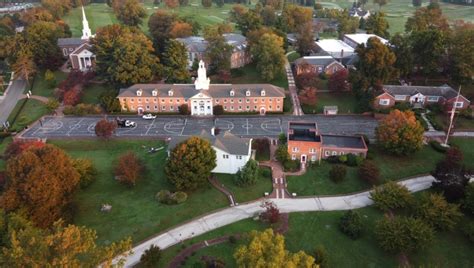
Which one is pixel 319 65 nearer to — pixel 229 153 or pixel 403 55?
pixel 403 55

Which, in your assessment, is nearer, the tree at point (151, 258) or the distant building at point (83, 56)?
the tree at point (151, 258)

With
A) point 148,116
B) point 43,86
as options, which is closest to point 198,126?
point 148,116

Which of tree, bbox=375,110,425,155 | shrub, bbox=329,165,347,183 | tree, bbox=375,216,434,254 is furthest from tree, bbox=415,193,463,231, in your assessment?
tree, bbox=375,110,425,155

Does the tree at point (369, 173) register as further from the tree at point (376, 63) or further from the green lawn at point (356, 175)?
the tree at point (376, 63)

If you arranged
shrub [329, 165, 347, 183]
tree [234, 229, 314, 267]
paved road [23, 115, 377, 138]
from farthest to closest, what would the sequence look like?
paved road [23, 115, 377, 138] < shrub [329, 165, 347, 183] < tree [234, 229, 314, 267]

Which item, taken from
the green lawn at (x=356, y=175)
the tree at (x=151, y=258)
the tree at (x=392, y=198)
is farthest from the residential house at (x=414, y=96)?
the tree at (x=151, y=258)

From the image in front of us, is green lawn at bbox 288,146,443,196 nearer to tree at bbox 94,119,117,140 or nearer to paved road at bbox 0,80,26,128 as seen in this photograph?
tree at bbox 94,119,117,140
